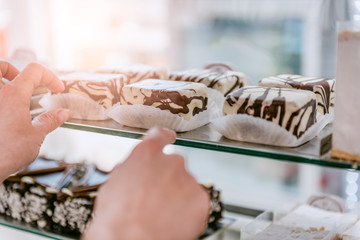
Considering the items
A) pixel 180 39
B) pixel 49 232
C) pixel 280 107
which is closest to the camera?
pixel 280 107

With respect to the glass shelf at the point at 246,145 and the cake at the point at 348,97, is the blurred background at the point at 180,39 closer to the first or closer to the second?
the glass shelf at the point at 246,145

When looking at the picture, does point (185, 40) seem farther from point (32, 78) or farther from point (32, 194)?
point (32, 78)

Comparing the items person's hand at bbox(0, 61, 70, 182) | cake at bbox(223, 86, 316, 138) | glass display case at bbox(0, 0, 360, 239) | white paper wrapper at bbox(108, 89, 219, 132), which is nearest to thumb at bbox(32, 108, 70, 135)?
person's hand at bbox(0, 61, 70, 182)

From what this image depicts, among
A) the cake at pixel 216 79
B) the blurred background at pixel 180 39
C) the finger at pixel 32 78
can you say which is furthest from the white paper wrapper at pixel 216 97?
the blurred background at pixel 180 39

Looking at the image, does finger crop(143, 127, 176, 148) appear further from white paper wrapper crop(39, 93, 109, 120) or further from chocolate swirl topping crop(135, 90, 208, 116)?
white paper wrapper crop(39, 93, 109, 120)

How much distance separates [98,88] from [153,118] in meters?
0.16

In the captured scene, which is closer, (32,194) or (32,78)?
(32,78)

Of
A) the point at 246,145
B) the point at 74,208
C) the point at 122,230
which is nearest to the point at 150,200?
the point at 122,230

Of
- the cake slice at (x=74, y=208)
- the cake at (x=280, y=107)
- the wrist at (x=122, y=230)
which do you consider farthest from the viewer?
the cake slice at (x=74, y=208)

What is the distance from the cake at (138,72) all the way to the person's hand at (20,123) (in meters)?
0.20

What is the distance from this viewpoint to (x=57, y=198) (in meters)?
1.22

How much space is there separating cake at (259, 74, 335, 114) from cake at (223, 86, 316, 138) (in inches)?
2.6

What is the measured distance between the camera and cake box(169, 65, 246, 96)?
3.56 feet

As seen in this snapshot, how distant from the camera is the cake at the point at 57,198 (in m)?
1.18
